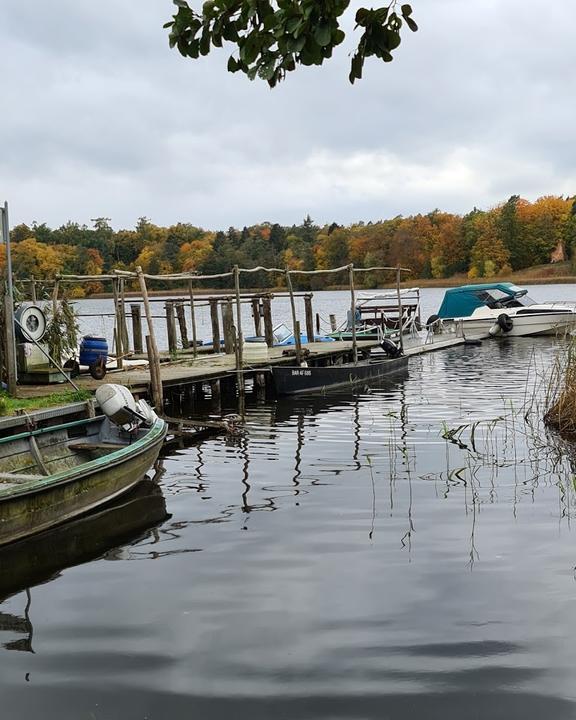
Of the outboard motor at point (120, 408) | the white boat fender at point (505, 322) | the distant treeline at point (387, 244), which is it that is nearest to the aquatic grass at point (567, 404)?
the outboard motor at point (120, 408)

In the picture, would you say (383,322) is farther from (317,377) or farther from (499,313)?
(317,377)

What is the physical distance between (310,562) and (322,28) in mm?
5540

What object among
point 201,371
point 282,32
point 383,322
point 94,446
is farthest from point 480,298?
point 282,32

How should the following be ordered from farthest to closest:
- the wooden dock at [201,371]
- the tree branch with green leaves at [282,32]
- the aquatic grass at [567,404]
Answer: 1. the wooden dock at [201,371]
2. the aquatic grass at [567,404]
3. the tree branch with green leaves at [282,32]

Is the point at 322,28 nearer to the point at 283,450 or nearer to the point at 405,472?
the point at 405,472

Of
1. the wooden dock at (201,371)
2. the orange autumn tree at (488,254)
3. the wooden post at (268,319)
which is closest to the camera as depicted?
the wooden dock at (201,371)

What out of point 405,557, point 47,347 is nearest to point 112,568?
point 405,557

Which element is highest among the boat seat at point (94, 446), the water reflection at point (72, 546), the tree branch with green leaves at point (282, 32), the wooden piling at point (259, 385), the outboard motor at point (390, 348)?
the tree branch with green leaves at point (282, 32)

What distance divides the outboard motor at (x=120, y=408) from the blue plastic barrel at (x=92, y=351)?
188 inches

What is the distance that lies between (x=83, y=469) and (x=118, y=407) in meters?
2.45

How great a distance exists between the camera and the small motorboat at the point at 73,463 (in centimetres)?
862

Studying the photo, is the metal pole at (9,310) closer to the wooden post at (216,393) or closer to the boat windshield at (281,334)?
the wooden post at (216,393)

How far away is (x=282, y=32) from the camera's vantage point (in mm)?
3746

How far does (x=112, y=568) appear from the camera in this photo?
8133 millimetres
